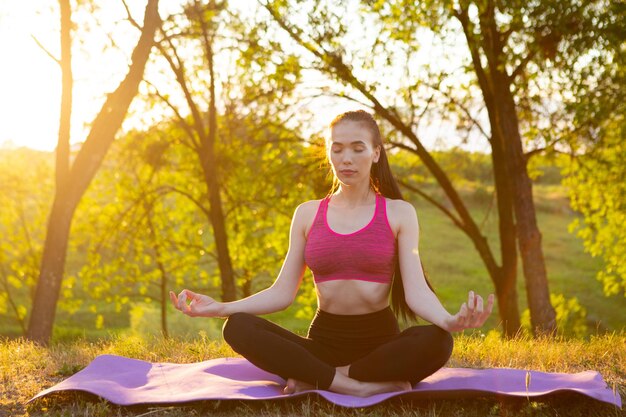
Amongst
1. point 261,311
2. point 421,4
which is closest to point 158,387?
point 261,311

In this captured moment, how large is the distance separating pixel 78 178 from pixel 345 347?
6.63m

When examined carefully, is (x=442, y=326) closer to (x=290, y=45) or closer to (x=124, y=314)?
(x=290, y=45)

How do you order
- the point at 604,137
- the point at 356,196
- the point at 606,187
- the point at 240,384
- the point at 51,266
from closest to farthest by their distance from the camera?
the point at 240,384 → the point at 356,196 → the point at 51,266 → the point at 604,137 → the point at 606,187

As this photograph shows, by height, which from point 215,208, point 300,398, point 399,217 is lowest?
point 300,398

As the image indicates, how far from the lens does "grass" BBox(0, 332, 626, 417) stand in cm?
423

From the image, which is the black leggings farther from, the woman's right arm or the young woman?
the woman's right arm

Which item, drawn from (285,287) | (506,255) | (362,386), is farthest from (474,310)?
→ (506,255)

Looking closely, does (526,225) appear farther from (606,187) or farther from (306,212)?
(306,212)

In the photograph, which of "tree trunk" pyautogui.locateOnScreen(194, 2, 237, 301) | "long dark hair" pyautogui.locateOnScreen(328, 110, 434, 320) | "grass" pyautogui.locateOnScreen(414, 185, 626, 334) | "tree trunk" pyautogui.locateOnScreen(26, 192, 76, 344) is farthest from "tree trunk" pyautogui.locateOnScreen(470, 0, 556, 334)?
"grass" pyautogui.locateOnScreen(414, 185, 626, 334)

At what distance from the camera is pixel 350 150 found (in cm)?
475

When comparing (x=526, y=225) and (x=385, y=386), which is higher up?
(x=526, y=225)

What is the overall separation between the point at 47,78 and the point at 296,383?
386 inches

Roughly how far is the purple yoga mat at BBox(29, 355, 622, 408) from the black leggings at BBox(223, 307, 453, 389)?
0.15 metres

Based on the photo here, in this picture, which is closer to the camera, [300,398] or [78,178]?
[300,398]
